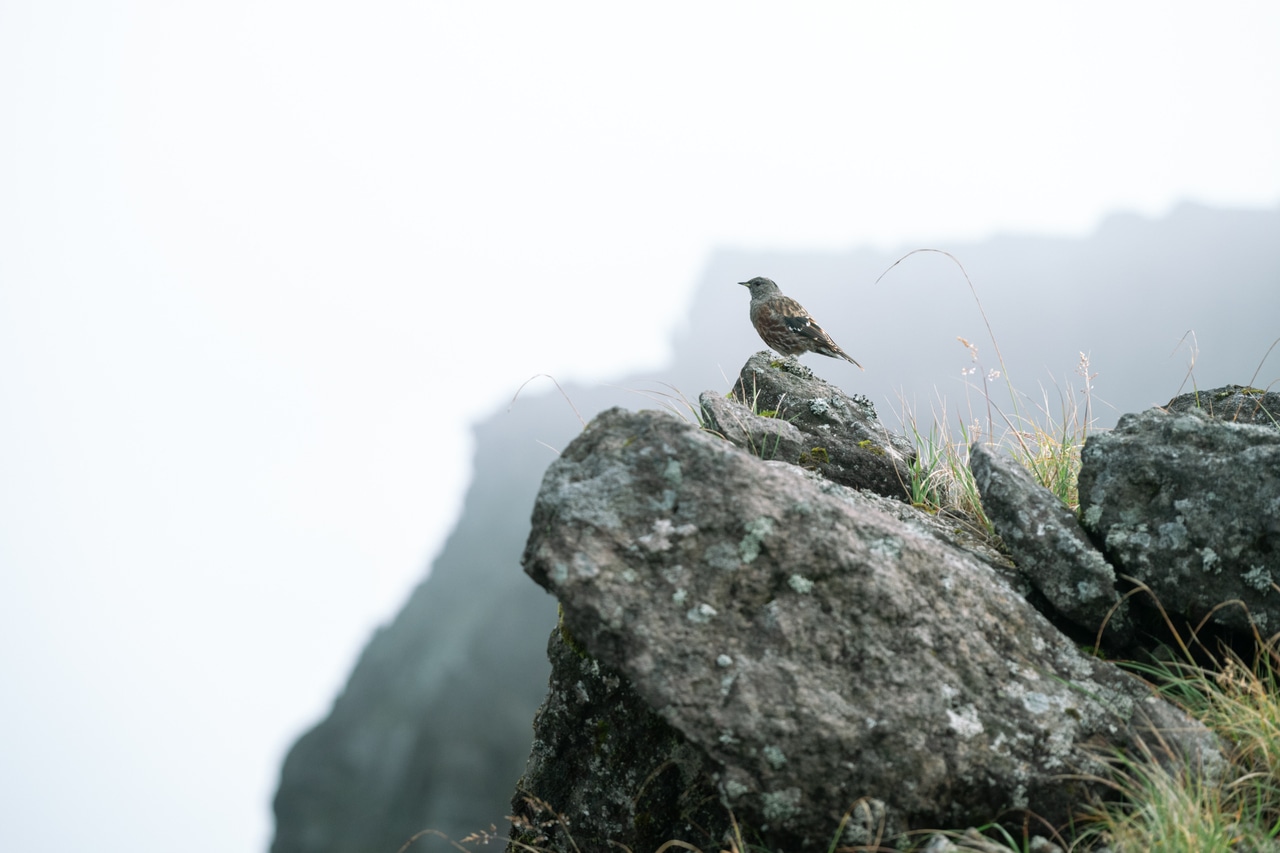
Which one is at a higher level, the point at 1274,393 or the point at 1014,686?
the point at 1274,393

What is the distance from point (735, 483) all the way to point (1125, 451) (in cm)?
188

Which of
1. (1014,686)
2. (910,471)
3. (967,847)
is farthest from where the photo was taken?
(910,471)

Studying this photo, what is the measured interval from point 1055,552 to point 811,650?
1.36 meters

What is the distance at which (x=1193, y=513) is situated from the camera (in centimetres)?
300

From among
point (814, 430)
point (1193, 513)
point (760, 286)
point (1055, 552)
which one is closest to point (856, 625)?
point (1055, 552)

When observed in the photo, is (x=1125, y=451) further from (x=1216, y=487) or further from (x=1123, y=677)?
(x=1123, y=677)

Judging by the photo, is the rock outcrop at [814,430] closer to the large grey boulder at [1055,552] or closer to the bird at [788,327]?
the large grey boulder at [1055,552]

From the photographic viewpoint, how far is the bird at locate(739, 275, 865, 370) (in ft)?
23.6

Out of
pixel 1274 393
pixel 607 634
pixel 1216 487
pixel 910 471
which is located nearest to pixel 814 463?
pixel 910 471

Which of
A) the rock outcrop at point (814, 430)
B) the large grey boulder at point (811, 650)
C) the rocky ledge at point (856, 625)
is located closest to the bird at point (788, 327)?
the rock outcrop at point (814, 430)

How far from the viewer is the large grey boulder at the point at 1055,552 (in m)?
3.06

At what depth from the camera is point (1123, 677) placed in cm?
281

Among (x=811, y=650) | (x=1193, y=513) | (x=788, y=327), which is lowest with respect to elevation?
(x=811, y=650)

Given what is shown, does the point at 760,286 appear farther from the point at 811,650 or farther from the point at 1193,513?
the point at 811,650
